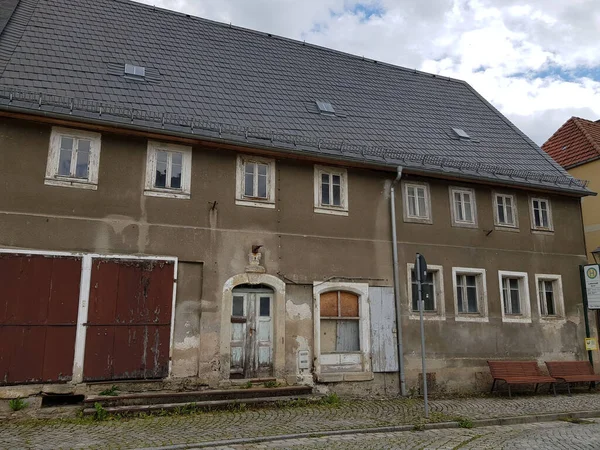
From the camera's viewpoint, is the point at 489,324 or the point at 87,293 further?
the point at 489,324

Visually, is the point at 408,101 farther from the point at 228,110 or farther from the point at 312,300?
the point at 312,300

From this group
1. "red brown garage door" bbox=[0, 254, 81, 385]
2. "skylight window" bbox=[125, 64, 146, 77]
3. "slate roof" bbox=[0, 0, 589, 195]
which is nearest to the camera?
"red brown garage door" bbox=[0, 254, 81, 385]

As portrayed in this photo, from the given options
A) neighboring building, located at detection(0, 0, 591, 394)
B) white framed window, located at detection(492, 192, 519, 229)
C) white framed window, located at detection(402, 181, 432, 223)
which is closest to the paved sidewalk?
neighboring building, located at detection(0, 0, 591, 394)

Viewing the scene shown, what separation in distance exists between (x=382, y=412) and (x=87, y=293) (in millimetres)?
5907

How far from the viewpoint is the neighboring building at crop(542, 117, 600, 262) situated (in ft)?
59.8

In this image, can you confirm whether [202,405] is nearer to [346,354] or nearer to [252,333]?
[252,333]

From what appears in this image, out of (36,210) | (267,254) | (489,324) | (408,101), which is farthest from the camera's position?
(408,101)

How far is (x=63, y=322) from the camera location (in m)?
9.77

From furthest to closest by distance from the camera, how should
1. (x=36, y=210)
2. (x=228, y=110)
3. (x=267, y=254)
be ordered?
(x=228, y=110)
(x=267, y=254)
(x=36, y=210)

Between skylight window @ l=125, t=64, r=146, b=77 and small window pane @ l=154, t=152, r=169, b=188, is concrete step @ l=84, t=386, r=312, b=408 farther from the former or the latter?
skylight window @ l=125, t=64, r=146, b=77

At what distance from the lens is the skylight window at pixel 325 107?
14.6 meters

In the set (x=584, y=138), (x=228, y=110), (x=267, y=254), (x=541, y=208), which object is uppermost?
(x=584, y=138)

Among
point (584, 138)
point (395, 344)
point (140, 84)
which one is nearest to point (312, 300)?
point (395, 344)

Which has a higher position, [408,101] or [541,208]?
[408,101]
